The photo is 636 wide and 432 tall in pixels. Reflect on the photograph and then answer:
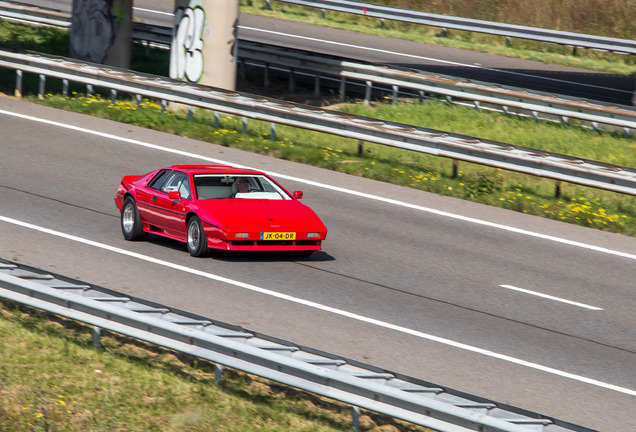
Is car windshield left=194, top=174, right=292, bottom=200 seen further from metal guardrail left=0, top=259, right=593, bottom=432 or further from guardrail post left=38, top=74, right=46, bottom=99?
guardrail post left=38, top=74, right=46, bottom=99

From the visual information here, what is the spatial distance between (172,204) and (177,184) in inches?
19.2

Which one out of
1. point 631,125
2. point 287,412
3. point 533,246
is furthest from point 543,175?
point 287,412

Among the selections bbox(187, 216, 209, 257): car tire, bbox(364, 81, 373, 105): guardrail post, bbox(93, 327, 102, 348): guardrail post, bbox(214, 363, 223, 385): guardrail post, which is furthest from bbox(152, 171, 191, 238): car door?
bbox(364, 81, 373, 105): guardrail post

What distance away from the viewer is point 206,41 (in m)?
22.7

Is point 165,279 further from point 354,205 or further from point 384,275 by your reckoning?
point 354,205

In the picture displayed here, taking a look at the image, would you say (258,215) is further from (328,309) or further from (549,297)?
(549,297)

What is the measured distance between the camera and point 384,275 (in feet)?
41.3

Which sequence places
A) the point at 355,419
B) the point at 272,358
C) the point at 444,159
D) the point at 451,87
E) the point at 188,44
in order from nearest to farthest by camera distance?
the point at 355,419 < the point at 272,358 < the point at 444,159 < the point at 188,44 < the point at 451,87

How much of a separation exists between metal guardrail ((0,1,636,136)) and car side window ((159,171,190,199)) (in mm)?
10858

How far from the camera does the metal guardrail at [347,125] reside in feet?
54.9

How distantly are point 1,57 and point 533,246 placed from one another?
46.9ft

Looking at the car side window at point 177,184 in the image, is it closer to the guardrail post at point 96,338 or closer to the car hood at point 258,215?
the car hood at point 258,215

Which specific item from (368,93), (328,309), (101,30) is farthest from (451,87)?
(328,309)

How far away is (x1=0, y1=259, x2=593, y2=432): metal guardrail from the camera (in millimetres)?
7062
